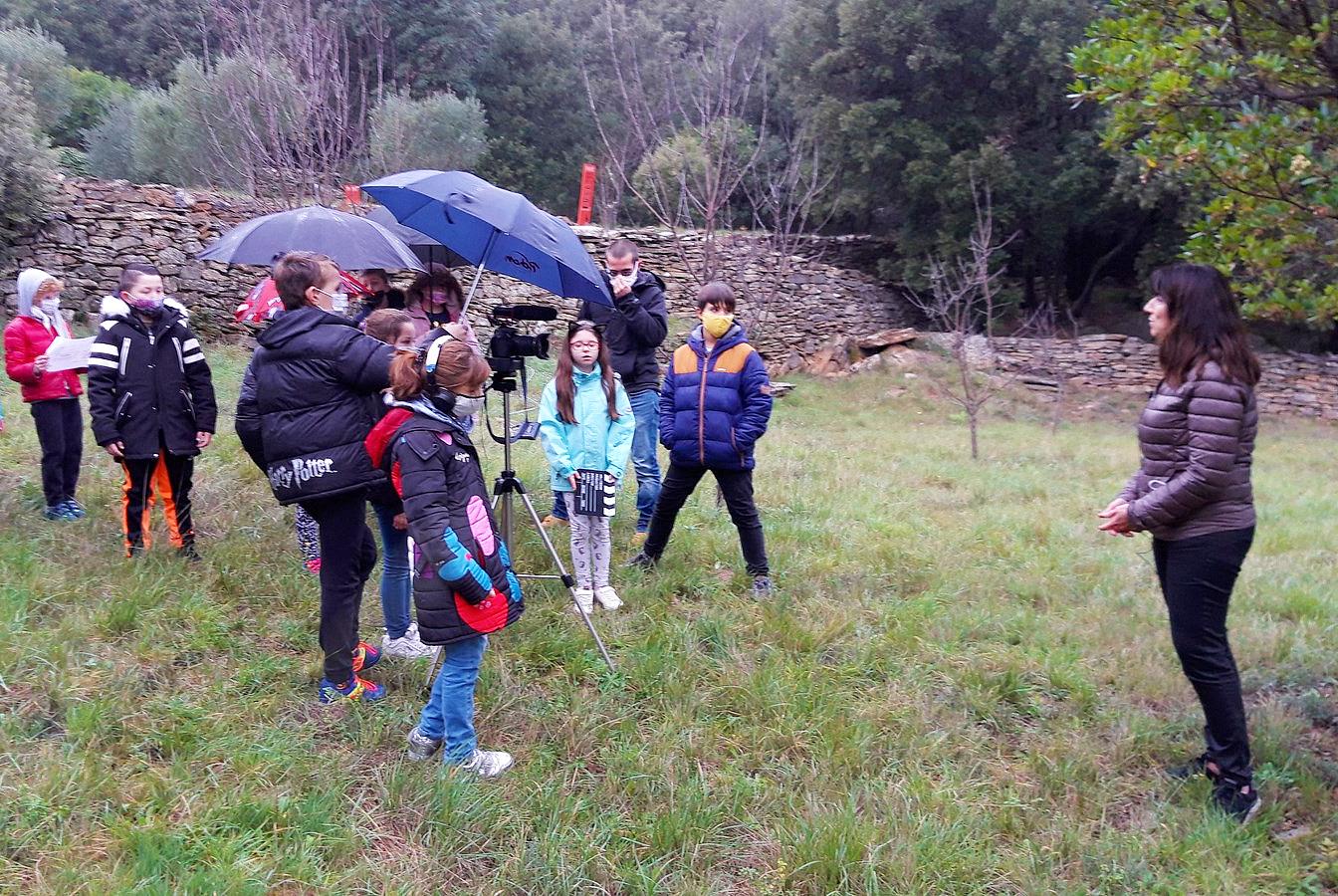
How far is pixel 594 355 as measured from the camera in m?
4.59

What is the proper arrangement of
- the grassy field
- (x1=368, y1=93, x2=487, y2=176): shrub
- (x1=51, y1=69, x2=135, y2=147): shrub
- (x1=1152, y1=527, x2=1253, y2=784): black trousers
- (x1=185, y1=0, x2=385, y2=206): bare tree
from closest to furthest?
the grassy field, (x1=1152, y1=527, x2=1253, y2=784): black trousers, (x1=185, y1=0, x2=385, y2=206): bare tree, (x1=368, y1=93, x2=487, y2=176): shrub, (x1=51, y1=69, x2=135, y2=147): shrub

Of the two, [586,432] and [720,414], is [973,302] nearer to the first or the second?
[720,414]

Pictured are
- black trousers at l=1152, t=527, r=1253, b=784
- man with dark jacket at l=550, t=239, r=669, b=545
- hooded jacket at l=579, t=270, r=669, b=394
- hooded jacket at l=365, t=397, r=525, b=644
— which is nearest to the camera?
hooded jacket at l=365, t=397, r=525, b=644

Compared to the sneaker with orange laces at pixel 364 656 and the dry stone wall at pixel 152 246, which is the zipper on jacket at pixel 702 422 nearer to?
the sneaker with orange laces at pixel 364 656

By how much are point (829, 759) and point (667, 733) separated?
2.04ft

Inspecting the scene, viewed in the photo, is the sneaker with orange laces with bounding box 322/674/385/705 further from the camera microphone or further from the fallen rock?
the fallen rock

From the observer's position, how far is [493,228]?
176 inches

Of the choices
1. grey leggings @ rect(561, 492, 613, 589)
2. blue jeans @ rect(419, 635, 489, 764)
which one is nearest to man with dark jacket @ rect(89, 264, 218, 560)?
grey leggings @ rect(561, 492, 613, 589)

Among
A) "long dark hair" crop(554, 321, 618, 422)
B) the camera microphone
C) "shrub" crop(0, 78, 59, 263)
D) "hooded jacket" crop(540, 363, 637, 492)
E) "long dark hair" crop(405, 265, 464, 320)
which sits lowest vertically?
"hooded jacket" crop(540, 363, 637, 492)

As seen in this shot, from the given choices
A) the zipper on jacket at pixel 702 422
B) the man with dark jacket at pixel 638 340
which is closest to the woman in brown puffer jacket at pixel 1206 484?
the zipper on jacket at pixel 702 422

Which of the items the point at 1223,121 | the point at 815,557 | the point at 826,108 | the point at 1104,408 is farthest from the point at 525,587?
the point at 826,108

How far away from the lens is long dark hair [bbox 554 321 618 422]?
15.1 ft

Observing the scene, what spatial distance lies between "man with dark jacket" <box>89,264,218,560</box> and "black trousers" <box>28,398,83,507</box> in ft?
3.50

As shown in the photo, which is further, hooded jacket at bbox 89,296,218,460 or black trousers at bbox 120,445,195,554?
black trousers at bbox 120,445,195,554
